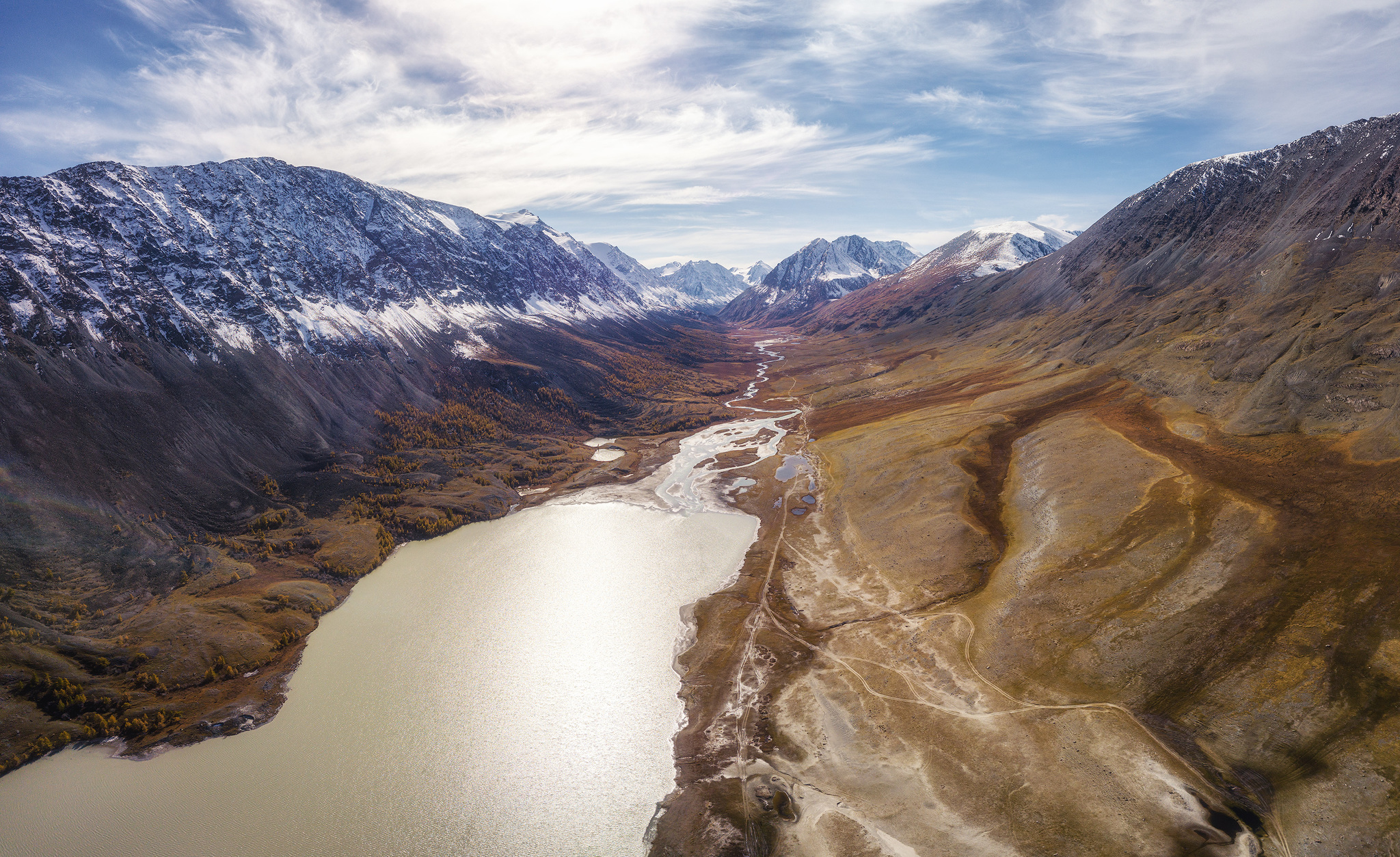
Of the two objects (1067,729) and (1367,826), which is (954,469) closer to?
(1067,729)

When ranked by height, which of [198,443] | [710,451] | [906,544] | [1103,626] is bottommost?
[1103,626]

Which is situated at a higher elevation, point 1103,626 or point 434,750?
point 1103,626

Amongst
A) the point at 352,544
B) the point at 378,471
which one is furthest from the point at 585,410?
the point at 352,544

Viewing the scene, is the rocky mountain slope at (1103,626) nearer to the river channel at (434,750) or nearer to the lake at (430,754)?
the lake at (430,754)

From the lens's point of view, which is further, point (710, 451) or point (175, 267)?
point (710, 451)

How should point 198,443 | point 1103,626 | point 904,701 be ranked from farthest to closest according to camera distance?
point 198,443 < point 1103,626 < point 904,701

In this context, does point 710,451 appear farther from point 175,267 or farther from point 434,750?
point 175,267

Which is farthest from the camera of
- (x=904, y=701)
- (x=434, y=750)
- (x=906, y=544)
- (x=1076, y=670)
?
(x=906, y=544)

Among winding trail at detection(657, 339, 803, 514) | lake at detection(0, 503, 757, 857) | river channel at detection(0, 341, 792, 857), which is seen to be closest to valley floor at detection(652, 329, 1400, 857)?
lake at detection(0, 503, 757, 857)

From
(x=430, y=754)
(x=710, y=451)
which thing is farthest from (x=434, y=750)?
(x=710, y=451)
